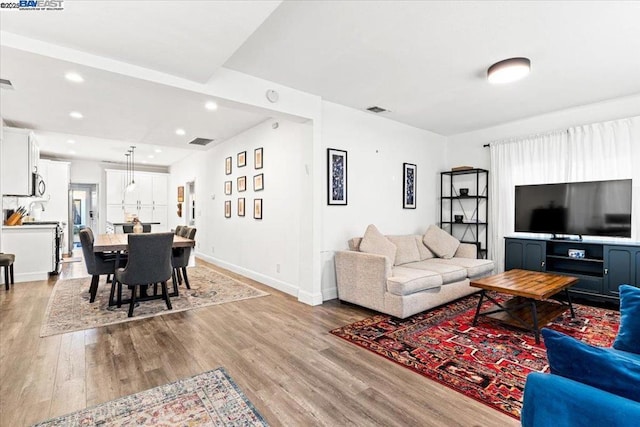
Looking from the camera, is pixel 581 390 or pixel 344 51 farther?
pixel 344 51

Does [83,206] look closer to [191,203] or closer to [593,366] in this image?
[191,203]

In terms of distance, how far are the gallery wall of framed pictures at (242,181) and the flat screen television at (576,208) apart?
4147 millimetres

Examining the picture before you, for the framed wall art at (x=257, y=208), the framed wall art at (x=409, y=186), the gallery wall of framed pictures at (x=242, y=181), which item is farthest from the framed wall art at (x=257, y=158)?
the framed wall art at (x=409, y=186)

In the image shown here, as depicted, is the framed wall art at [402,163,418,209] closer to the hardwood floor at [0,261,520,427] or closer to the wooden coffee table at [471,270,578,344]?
the wooden coffee table at [471,270,578,344]

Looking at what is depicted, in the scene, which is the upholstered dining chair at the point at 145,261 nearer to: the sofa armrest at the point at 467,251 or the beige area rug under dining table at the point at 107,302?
the beige area rug under dining table at the point at 107,302

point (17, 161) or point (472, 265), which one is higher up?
point (17, 161)

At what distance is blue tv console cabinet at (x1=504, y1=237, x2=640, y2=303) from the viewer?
3.89 meters

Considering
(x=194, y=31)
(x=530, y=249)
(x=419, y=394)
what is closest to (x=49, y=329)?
(x=194, y=31)

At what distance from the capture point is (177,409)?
1899mm

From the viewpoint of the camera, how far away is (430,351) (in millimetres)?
2682

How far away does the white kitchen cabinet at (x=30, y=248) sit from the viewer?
517cm

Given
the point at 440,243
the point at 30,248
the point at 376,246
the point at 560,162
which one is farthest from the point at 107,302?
the point at 560,162

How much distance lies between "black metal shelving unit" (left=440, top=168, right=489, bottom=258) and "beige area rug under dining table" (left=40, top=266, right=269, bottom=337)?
3.80 metres

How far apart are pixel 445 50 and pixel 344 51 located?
92 cm
